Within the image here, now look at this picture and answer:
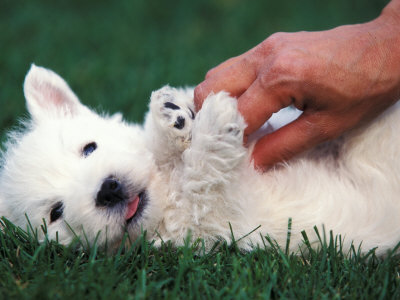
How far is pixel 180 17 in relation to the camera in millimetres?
10047

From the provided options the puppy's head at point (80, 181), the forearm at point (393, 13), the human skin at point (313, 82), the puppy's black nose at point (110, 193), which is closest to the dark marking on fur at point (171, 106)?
the human skin at point (313, 82)

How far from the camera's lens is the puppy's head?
2643 millimetres

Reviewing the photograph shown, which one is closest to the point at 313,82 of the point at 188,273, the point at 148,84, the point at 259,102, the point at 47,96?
the point at 259,102

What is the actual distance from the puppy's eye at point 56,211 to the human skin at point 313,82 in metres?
1.08

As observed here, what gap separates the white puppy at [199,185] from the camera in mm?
2641

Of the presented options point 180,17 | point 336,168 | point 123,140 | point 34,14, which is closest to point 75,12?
point 34,14

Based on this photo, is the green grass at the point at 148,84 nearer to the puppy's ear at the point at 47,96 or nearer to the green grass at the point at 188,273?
the green grass at the point at 188,273

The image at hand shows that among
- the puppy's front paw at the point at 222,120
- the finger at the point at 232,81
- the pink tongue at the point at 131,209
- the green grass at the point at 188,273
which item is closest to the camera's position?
the green grass at the point at 188,273

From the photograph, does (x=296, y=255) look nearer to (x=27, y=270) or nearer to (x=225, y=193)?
(x=225, y=193)

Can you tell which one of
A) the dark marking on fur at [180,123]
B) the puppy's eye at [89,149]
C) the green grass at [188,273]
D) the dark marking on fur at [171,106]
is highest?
the dark marking on fur at [171,106]

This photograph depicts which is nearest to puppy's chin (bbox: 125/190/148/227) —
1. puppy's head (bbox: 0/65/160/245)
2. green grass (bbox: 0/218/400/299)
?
puppy's head (bbox: 0/65/160/245)

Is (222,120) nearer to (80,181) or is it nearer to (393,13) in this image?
(80,181)

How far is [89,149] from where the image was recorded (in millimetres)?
2969

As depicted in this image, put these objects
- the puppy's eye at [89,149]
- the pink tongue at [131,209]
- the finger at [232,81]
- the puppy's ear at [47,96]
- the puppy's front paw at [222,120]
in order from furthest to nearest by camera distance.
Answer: the puppy's ear at [47,96], the puppy's eye at [89,149], the finger at [232,81], the pink tongue at [131,209], the puppy's front paw at [222,120]
